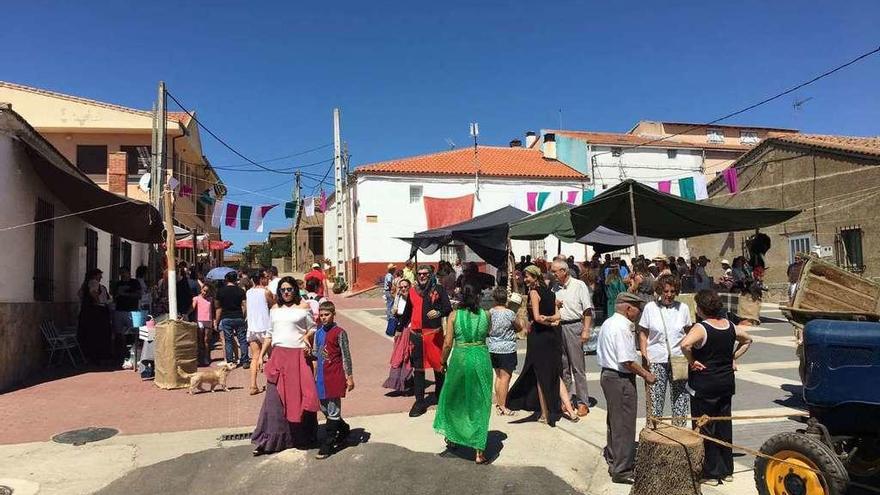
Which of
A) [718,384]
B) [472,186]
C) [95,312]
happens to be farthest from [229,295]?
[472,186]

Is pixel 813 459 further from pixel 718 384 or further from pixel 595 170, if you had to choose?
pixel 595 170

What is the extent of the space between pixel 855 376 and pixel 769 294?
20.4 metres

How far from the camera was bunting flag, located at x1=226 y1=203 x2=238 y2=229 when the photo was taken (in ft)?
74.1

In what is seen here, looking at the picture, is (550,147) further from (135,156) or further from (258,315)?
(258,315)

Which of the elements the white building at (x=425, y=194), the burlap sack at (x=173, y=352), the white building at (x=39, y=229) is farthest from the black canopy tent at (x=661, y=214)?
the white building at (x=425, y=194)

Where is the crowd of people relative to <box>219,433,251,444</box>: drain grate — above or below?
above

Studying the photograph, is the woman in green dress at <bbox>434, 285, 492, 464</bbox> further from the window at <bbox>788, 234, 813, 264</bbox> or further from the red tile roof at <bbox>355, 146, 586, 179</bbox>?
the red tile roof at <bbox>355, 146, 586, 179</bbox>

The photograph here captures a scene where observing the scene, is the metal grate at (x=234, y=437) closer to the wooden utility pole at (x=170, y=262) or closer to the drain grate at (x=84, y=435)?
the drain grate at (x=84, y=435)

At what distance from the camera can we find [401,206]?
3069 cm

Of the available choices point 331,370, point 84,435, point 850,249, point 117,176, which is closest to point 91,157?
point 117,176

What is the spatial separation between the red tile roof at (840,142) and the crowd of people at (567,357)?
15.5 meters

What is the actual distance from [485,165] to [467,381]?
28389mm

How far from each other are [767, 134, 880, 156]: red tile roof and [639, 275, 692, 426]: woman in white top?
15.9m

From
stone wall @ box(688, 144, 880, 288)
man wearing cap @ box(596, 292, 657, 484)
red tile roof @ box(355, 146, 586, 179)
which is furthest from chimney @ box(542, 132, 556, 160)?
man wearing cap @ box(596, 292, 657, 484)
